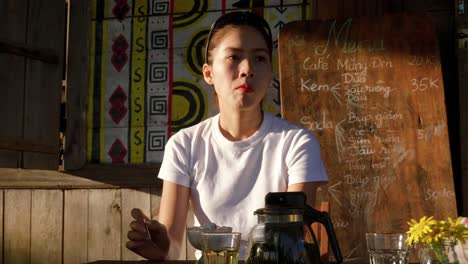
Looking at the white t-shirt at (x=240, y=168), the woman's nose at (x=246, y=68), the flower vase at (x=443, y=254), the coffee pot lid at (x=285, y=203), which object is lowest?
the flower vase at (x=443, y=254)

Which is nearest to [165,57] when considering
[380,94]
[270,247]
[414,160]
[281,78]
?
[281,78]

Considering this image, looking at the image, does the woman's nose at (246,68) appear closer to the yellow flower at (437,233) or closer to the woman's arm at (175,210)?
the woman's arm at (175,210)

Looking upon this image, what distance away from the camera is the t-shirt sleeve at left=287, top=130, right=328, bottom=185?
72.9 inches

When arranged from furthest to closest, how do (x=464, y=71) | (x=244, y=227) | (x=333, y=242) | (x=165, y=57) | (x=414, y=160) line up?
(x=165, y=57) → (x=464, y=71) → (x=414, y=160) → (x=244, y=227) → (x=333, y=242)

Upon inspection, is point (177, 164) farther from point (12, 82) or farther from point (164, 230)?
point (12, 82)

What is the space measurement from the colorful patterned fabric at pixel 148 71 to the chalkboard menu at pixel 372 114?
0.44 meters

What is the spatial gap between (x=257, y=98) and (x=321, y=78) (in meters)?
1.40

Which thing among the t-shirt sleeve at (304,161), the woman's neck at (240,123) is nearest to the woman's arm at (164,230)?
the woman's neck at (240,123)

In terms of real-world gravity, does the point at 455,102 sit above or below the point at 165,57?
below

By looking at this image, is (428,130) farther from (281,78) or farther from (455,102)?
(281,78)

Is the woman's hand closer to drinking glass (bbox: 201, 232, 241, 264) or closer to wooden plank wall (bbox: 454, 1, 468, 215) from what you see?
drinking glass (bbox: 201, 232, 241, 264)

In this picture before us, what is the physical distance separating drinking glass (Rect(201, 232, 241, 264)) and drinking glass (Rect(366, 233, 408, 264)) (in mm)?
265

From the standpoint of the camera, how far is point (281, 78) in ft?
10.5

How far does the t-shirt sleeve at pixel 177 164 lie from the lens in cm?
191
